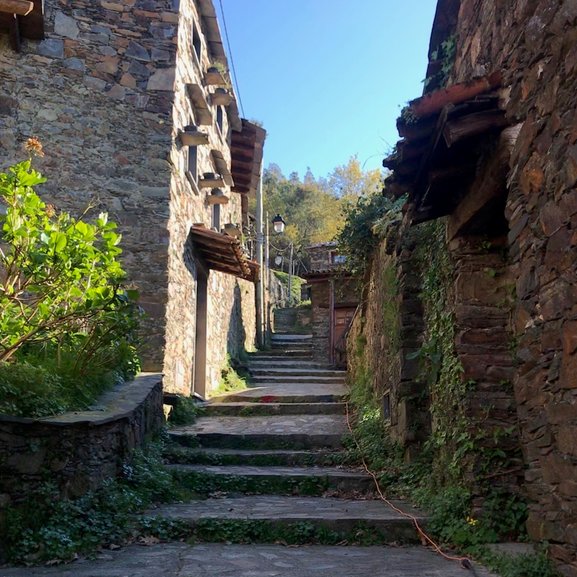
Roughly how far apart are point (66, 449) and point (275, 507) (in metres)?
1.58

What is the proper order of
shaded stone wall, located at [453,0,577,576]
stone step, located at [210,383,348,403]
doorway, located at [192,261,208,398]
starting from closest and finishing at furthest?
shaded stone wall, located at [453,0,577,576] < stone step, located at [210,383,348,403] < doorway, located at [192,261,208,398]

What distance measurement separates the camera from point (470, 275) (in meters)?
3.87

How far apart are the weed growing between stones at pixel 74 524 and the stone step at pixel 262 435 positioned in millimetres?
1773

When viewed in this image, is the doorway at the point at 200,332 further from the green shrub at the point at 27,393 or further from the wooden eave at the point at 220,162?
the green shrub at the point at 27,393

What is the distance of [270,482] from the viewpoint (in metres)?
4.83

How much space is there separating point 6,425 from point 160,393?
292 cm

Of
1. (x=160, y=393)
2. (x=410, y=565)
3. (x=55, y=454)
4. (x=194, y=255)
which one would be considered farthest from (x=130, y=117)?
(x=410, y=565)

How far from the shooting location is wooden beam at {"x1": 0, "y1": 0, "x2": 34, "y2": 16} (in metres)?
5.95

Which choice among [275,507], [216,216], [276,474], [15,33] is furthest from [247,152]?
[275,507]

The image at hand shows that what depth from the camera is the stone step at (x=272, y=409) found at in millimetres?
7520

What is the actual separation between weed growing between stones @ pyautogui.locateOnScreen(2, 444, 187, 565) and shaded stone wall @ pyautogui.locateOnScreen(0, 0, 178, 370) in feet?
8.78

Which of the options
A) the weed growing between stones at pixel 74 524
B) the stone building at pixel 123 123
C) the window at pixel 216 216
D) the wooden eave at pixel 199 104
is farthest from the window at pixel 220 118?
the weed growing between stones at pixel 74 524

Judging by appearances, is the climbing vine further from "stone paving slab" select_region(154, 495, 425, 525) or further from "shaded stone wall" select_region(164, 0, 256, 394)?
"shaded stone wall" select_region(164, 0, 256, 394)

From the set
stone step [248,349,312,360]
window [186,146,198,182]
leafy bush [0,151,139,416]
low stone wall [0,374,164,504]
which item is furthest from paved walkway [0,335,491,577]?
stone step [248,349,312,360]
